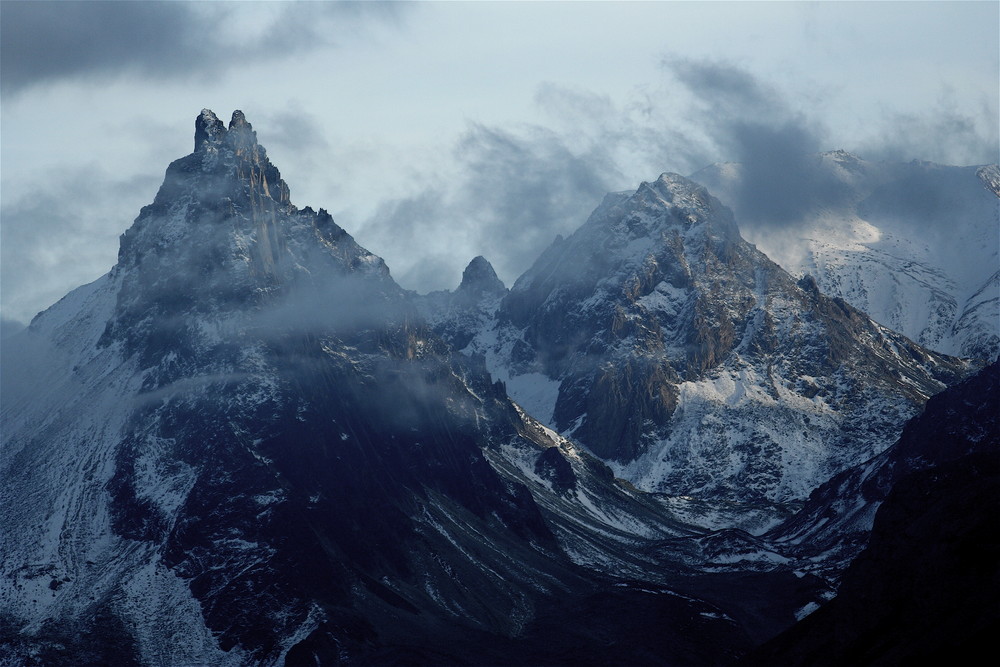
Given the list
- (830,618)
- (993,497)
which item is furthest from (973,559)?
(830,618)

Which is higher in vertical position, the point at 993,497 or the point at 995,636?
the point at 993,497

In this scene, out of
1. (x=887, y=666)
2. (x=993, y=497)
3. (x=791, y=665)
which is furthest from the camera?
(x=791, y=665)

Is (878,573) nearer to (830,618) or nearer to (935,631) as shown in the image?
(830,618)

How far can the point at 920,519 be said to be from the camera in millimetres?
189375

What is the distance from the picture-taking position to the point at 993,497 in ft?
589

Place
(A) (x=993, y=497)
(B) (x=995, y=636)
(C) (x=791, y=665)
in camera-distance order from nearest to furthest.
Answer: (B) (x=995, y=636) → (A) (x=993, y=497) → (C) (x=791, y=665)

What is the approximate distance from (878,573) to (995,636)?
32.2 meters

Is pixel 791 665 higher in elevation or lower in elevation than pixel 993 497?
lower

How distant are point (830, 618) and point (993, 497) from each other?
87.0 ft

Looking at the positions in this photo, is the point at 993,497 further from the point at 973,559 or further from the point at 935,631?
the point at 935,631

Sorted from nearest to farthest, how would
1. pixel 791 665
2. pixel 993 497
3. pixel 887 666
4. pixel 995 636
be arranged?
pixel 995 636
pixel 887 666
pixel 993 497
pixel 791 665

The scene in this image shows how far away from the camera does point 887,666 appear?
16762 cm

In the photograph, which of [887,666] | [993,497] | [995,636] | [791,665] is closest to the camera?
[995,636]

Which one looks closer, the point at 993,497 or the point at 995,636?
the point at 995,636
